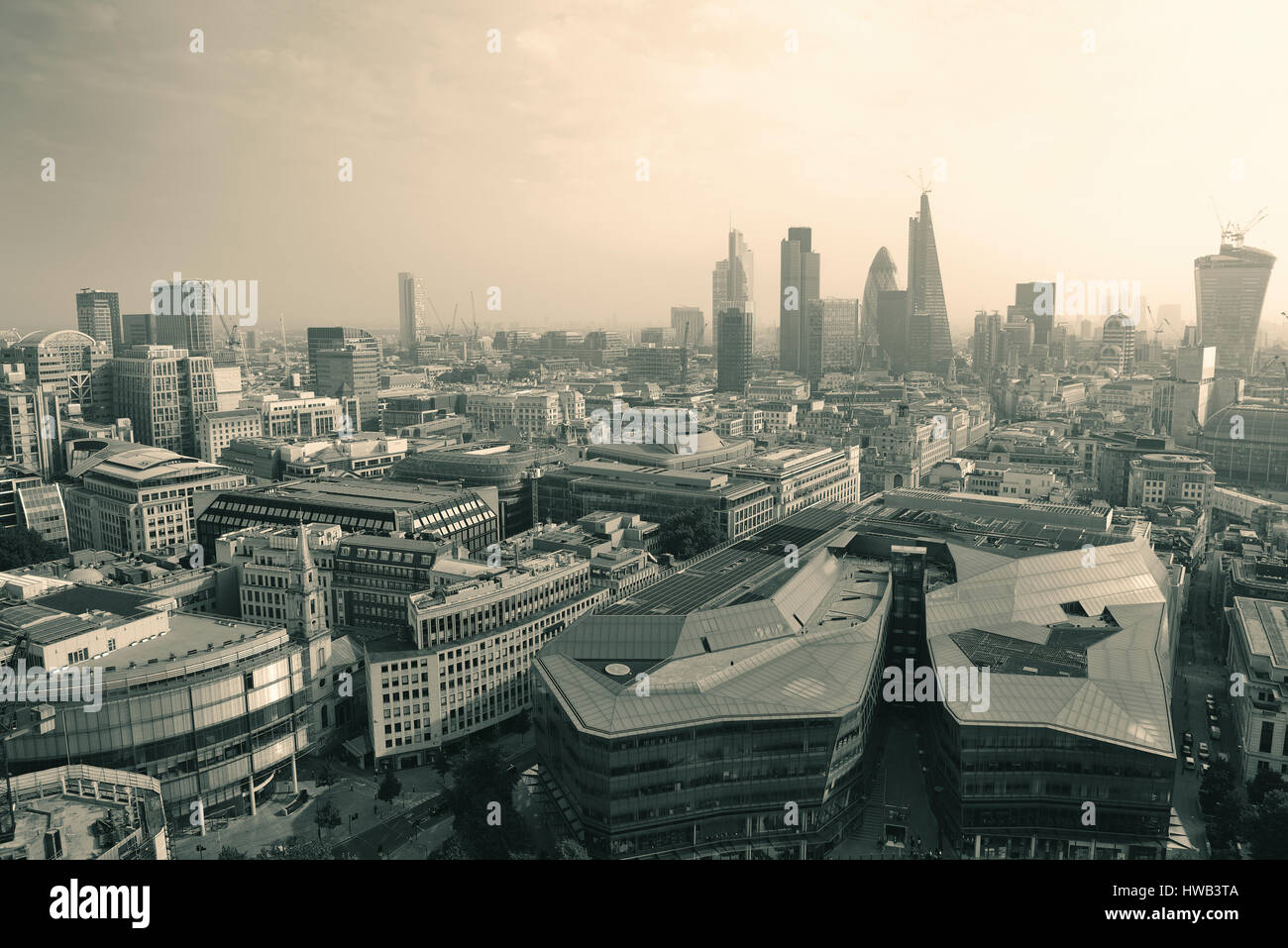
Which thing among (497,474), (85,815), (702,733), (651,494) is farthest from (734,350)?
(85,815)

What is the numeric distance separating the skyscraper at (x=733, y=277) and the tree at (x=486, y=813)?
103052 millimetres

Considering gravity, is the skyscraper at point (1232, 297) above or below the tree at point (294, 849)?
above

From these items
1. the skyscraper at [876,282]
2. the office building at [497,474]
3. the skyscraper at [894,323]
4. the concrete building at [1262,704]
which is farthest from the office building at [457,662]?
the skyscraper at [876,282]

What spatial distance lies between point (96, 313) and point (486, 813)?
84489 mm

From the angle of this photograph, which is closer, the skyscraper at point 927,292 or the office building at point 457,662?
the office building at point 457,662

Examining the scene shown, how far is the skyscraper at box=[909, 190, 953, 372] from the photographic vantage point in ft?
341

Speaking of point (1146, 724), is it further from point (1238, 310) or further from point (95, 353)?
point (1238, 310)

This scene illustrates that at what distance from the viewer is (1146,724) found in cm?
1741

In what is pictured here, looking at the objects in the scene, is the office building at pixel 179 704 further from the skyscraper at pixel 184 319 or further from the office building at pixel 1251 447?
the skyscraper at pixel 184 319

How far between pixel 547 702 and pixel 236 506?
64.1 ft

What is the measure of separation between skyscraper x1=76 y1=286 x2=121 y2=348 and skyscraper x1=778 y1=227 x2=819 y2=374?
66.8m

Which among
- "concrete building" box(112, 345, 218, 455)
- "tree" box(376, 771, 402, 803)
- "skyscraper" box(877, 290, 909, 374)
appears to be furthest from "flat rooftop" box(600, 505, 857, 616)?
"skyscraper" box(877, 290, 909, 374)

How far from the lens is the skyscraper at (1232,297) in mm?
69625
